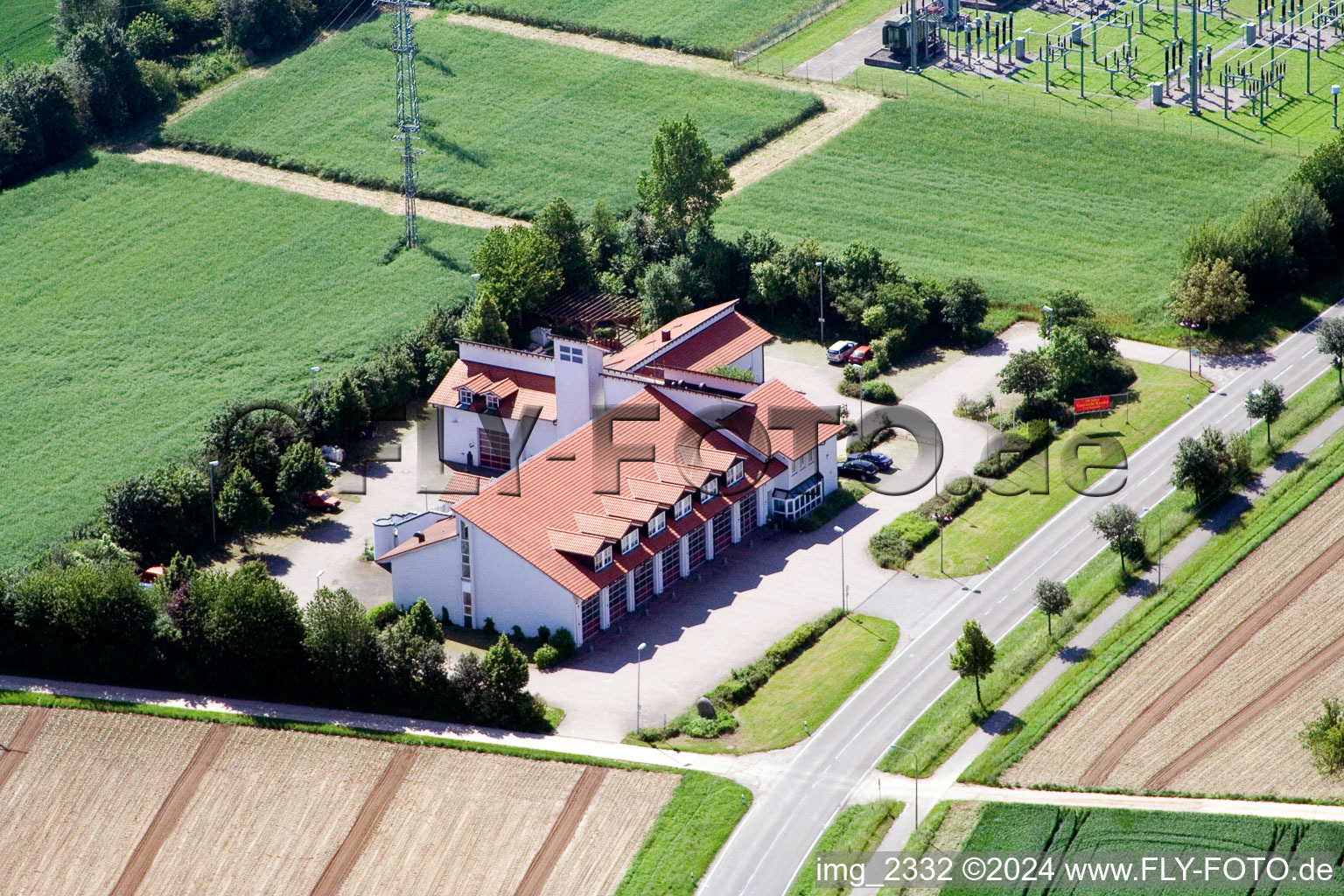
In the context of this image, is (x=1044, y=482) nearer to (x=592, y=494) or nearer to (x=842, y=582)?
(x=842, y=582)

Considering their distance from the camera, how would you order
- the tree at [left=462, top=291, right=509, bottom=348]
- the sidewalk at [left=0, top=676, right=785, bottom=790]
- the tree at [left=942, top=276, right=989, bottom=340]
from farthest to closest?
the tree at [left=942, top=276, right=989, bottom=340]
the tree at [left=462, top=291, right=509, bottom=348]
the sidewalk at [left=0, top=676, right=785, bottom=790]

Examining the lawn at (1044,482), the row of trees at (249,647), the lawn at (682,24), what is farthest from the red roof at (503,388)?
the lawn at (682,24)

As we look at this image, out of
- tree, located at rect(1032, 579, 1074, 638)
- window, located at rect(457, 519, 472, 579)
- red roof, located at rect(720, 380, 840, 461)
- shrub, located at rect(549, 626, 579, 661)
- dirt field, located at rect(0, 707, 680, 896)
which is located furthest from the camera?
red roof, located at rect(720, 380, 840, 461)

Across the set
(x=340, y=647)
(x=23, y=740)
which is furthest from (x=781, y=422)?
(x=23, y=740)

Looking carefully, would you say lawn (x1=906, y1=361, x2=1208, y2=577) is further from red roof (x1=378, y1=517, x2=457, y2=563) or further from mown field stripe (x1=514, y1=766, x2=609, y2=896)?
mown field stripe (x1=514, y1=766, x2=609, y2=896)

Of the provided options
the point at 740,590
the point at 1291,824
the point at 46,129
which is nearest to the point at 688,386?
the point at 740,590

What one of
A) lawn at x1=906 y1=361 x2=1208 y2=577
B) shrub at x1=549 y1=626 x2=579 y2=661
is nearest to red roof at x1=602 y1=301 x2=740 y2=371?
lawn at x1=906 y1=361 x2=1208 y2=577

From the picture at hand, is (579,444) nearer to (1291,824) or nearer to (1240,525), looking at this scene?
(1240,525)
